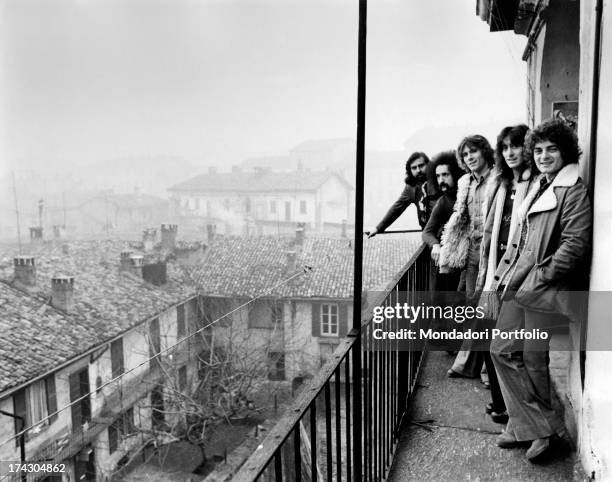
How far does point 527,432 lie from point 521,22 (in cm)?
369

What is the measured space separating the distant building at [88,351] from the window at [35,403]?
0.09 feet

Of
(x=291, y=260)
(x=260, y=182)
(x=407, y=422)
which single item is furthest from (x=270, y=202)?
(x=407, y=422)

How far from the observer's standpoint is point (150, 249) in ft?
90.3

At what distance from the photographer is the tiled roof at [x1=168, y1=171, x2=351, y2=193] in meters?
44.0

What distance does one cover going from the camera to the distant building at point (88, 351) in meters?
15.8

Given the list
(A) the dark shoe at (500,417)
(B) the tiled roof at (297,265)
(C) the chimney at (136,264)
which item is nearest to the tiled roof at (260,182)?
(B) the tiled roof at (297,265)

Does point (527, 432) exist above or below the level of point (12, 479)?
above

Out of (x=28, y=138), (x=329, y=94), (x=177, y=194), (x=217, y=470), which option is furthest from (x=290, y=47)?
(x=217, y=470)

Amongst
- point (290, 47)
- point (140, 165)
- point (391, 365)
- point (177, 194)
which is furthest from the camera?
point (290, 47)

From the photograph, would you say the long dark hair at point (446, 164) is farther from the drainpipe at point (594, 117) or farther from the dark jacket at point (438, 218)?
the drainpipe at point (594, 117)

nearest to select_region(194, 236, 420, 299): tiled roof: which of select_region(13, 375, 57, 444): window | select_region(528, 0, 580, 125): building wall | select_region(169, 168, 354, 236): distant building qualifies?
select_region(13, 375, 57, 444): window

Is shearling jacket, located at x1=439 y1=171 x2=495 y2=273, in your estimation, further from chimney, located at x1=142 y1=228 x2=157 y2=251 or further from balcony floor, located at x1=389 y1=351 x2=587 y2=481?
chimney, located at x1=142 y1=228 x2=157 y2=251

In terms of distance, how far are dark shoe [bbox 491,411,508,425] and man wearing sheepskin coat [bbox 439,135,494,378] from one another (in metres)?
0.61

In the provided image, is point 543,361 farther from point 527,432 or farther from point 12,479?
point 12,479
